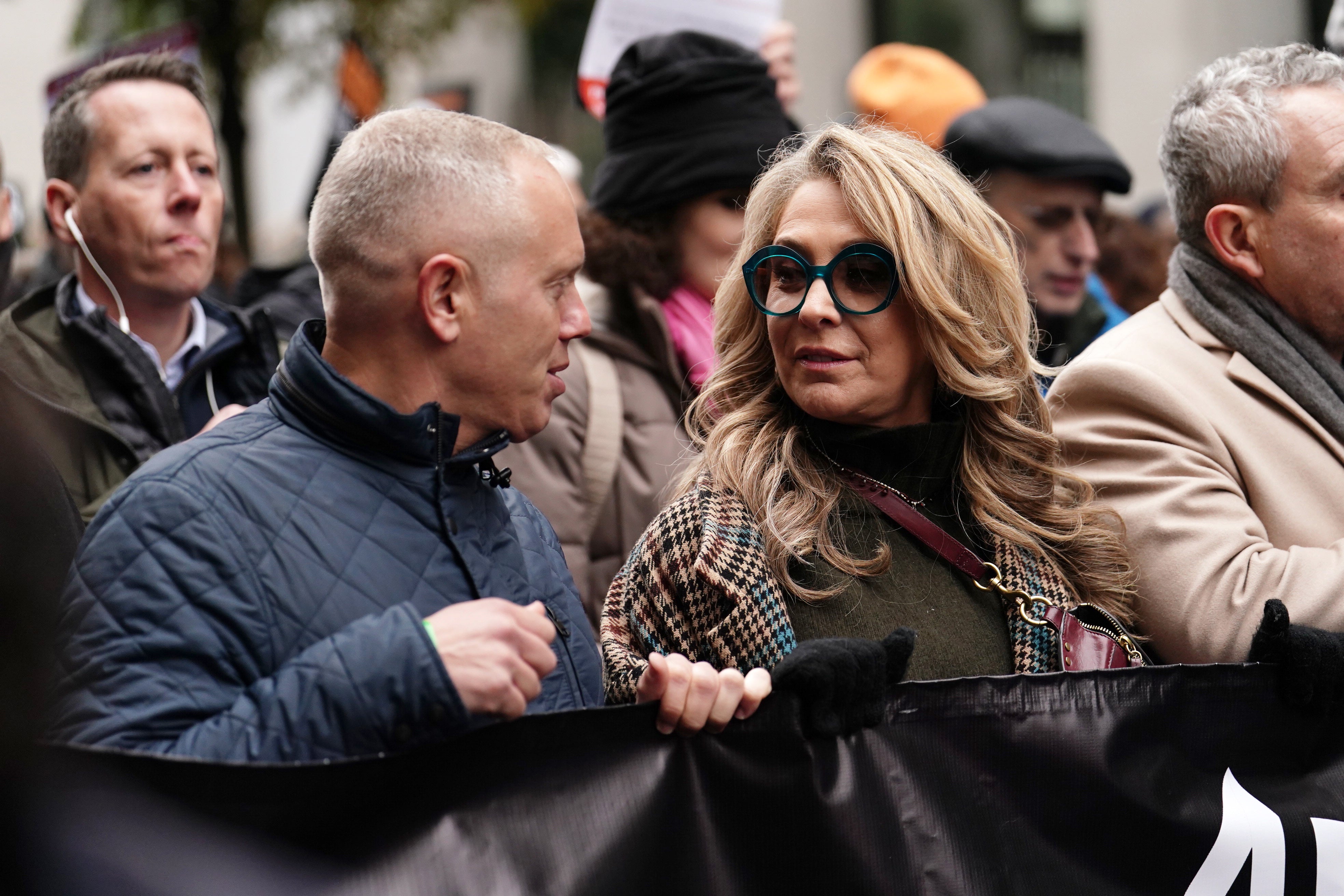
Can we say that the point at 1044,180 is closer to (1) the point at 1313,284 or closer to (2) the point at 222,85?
(1) the point at 1313,284

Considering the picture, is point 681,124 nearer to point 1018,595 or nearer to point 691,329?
point 691,329

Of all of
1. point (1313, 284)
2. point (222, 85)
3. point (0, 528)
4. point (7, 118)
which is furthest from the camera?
point (7, 118)

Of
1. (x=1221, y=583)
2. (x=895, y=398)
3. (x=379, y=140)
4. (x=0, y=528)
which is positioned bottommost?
(x=1221, y=583)

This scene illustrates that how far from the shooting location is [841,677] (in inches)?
86.8

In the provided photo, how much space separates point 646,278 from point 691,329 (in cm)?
20

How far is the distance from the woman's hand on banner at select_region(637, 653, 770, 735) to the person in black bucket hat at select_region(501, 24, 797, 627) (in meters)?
1.51

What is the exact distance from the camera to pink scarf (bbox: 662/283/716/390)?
4055mm

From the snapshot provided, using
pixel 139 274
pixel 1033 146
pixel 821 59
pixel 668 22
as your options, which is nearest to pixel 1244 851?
pixel 139 274

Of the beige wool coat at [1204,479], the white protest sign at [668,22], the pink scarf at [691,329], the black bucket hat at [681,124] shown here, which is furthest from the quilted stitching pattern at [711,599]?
the white protest sign at [668,22]

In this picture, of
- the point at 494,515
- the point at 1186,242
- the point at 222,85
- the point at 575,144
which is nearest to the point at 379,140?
the point at 494,515

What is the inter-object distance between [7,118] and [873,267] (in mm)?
26230

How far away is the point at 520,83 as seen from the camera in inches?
791

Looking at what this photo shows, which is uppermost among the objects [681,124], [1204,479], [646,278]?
[681,124]

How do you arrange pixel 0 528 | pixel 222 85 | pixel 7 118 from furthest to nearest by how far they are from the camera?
pixel 7 118 < pixel 222 85 < pixel 0 528
